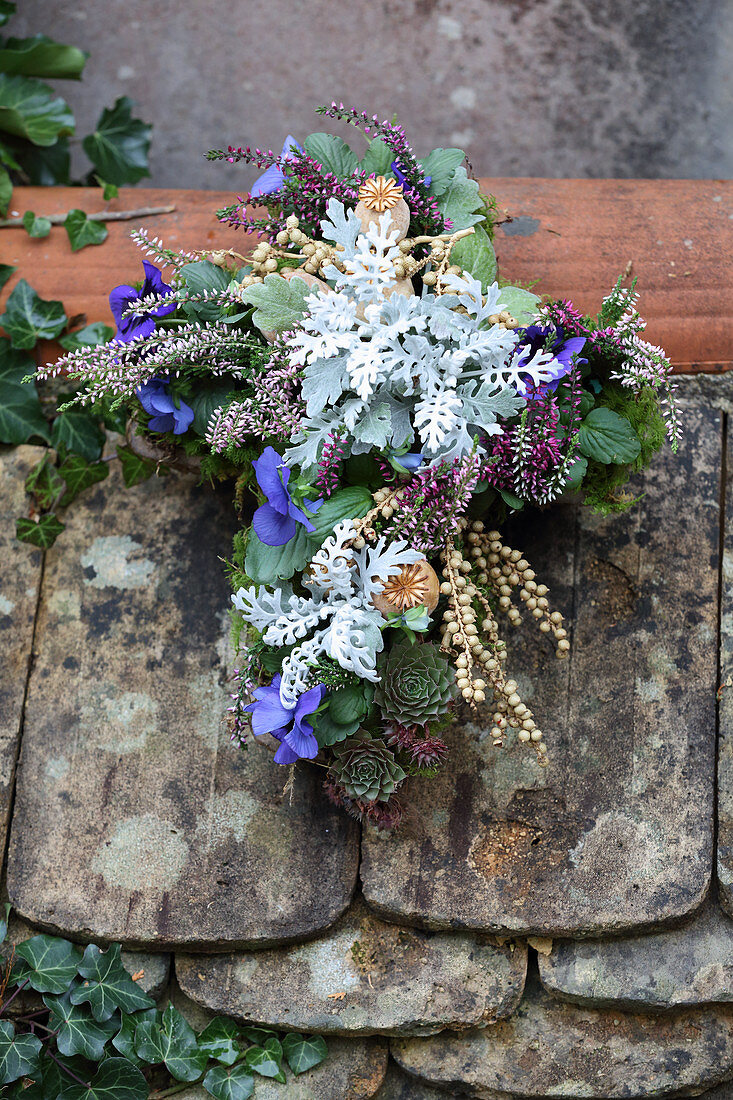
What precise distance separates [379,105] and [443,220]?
1.59 m

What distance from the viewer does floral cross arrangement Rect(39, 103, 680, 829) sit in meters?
1.22

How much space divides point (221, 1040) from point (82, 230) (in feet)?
4.99

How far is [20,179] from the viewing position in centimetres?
220

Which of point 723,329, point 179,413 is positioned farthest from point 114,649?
point 723,329

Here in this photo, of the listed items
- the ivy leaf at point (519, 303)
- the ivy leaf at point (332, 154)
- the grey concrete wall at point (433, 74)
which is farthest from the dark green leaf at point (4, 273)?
the grey concrete wall at point (433, 74)

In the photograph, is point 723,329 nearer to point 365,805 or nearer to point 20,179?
point 365,805

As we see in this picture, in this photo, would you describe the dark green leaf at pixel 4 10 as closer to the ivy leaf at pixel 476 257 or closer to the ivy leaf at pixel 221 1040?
the ivy leaf at pixel 476 257

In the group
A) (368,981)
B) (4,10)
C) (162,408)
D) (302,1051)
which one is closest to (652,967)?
(368,981)

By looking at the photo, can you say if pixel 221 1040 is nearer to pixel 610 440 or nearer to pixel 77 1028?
pixel 77 1028

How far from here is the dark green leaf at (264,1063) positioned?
1.48 metres

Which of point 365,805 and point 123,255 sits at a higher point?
point 123,255

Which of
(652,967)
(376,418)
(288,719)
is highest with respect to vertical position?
(376,418)

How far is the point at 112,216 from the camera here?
Answer: 1812mm

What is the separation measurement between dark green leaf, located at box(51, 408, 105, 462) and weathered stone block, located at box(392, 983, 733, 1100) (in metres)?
1.22
